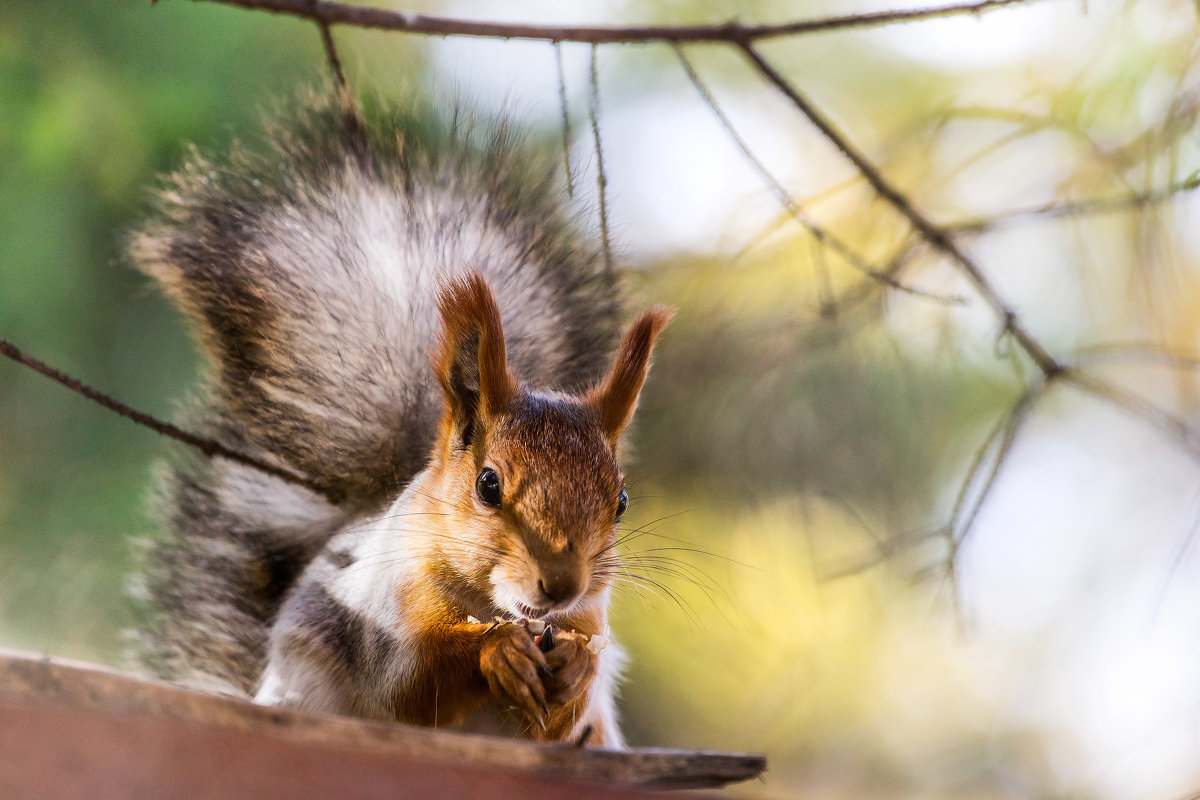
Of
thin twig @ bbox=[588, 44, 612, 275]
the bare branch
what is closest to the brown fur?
thin twig @ bbox=[588, 44, 612, 275]

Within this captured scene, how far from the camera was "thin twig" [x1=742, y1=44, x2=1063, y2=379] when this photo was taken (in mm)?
760

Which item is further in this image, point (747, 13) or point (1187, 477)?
point (747, 13)

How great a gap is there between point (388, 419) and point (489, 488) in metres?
0.33

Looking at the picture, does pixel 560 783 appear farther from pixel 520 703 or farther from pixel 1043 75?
pixel 1043 75

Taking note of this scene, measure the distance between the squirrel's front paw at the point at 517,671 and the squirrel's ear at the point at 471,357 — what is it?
0.68 feet

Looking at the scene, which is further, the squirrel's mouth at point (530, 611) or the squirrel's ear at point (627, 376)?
the squirrel's ear at point (627, 376)

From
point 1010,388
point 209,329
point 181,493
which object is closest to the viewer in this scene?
point 209,329

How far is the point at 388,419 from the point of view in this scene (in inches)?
46.1

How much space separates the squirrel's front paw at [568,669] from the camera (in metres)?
0.85

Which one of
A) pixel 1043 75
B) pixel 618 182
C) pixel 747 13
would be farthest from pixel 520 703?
pixel 747 13

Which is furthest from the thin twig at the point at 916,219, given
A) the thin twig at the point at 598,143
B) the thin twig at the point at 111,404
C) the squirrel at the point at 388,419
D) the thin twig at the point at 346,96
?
the thin twig at the point at 111,404

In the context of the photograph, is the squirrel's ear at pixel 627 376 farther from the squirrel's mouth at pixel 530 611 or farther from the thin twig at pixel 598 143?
the squirrel's mouth at pixel 530 611

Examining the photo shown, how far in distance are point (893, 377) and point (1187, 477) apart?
43 cm

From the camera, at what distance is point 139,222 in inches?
47.1
